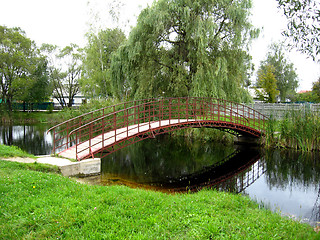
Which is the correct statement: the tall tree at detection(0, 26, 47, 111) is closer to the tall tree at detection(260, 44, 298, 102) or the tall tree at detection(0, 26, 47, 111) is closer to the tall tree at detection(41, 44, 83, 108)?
the tall tree at detection(41, 44, 83, 108)

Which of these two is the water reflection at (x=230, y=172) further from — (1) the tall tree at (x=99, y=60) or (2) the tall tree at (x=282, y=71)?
(2) the tall tree at (x=282, y=71)

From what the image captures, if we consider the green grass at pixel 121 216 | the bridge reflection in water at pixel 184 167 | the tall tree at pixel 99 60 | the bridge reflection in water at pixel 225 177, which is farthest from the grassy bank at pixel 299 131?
the tall tree at pixel 99 60

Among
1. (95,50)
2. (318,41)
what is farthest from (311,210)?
(95,50)

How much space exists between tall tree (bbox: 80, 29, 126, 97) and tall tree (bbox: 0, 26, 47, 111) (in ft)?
28.8

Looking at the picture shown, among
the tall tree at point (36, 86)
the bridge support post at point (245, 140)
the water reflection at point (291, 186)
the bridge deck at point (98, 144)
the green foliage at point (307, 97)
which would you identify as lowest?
the water reflection at point (291, 186)

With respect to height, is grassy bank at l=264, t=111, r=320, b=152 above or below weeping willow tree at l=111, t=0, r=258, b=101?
below

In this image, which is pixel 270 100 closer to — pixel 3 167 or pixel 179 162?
pixel 179 162

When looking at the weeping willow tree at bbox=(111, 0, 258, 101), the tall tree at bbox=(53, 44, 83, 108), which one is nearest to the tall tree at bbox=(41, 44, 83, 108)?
the tall tree at bbox=(53, 44, 83, 108)

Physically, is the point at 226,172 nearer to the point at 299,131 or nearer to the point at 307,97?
the point at 299,131

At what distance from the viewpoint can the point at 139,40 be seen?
17.7 metres

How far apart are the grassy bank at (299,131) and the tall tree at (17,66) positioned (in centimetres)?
2986

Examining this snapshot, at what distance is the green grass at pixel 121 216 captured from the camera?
409 centimetres

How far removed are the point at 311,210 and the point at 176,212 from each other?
193 inches

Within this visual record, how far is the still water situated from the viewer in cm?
862
